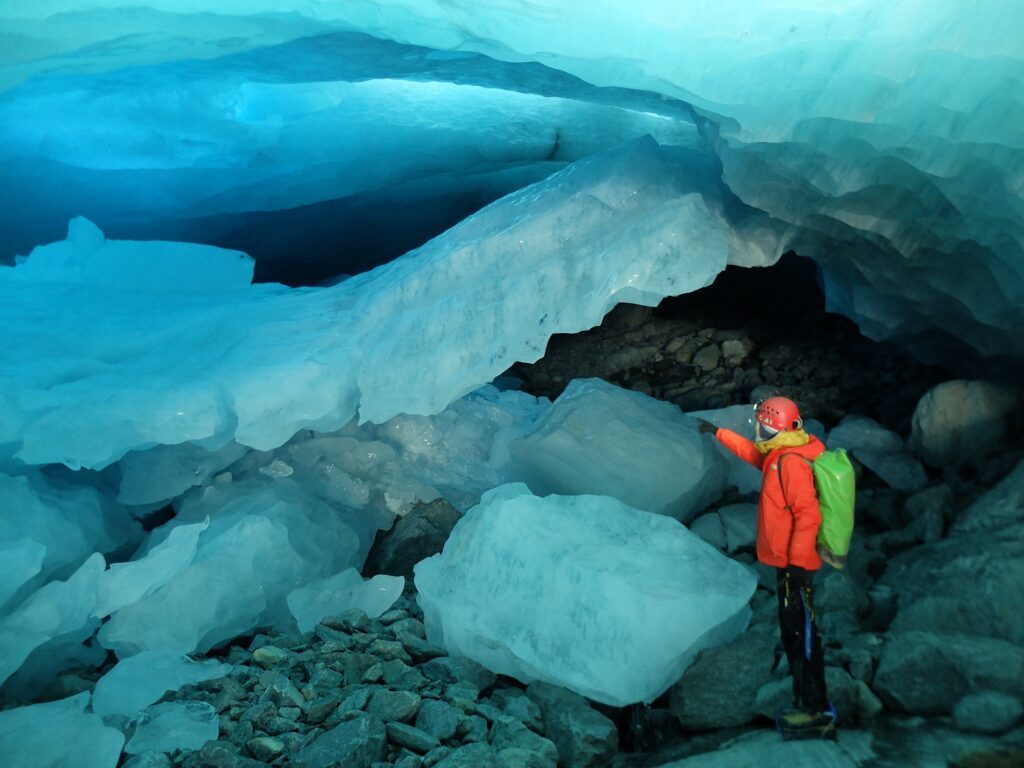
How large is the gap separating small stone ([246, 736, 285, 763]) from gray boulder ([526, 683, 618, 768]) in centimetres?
73

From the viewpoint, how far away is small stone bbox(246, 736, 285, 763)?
1.96 meters

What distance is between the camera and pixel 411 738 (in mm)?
1986

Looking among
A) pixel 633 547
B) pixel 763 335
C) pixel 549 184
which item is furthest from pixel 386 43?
pixel 763 335

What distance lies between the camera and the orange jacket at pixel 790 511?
2.05 meters

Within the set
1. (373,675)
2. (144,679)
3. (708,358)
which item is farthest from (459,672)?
(708,358)

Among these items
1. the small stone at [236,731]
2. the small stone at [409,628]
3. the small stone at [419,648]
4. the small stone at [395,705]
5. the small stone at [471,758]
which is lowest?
the small stone at [409,628]

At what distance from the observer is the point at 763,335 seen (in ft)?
16.8

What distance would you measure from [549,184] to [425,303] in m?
0.83

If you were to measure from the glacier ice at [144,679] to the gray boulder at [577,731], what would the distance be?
1029 mm

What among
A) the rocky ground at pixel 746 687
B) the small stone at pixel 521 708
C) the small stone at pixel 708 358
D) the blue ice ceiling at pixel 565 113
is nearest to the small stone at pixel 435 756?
the rocky ground at pixel 746 687

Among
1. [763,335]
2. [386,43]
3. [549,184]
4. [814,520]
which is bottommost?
[763,335]

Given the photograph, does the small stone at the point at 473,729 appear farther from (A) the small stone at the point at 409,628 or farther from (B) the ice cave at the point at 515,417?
(A) the small stone at the point at 409,628

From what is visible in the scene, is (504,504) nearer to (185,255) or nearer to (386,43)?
(386,43)

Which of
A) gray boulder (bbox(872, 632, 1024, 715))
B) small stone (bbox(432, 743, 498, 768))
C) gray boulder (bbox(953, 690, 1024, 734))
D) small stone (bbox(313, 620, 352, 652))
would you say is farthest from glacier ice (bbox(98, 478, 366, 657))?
gray boulder (bbox(953, 690, 1024, 734))
